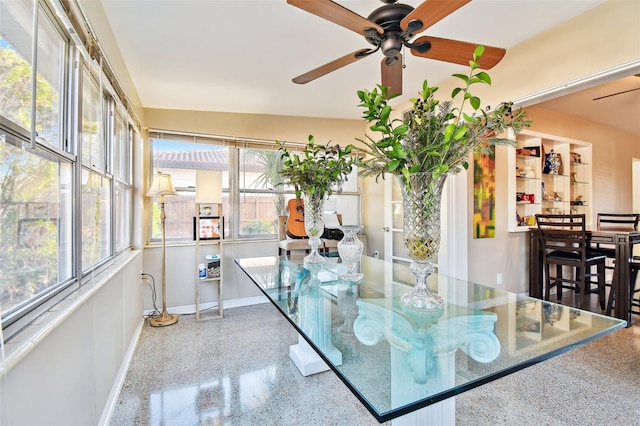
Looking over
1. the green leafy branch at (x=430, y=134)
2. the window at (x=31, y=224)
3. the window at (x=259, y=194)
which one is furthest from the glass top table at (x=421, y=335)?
the window at (x=259, y=194)

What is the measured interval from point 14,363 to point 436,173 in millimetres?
1408

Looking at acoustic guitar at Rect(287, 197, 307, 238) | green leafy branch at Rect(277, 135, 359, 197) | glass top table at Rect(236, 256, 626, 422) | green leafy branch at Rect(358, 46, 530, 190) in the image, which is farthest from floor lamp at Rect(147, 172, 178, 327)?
green leafy branch at Rect(358, 46, 530, 190)

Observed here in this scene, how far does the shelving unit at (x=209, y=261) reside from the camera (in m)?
3.38

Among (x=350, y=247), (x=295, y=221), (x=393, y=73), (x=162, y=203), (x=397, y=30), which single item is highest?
(x=397, y=30)

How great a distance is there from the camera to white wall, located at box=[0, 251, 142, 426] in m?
0.83

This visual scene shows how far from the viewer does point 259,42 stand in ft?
A: 7.57

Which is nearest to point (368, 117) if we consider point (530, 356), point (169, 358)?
point (530, 356)

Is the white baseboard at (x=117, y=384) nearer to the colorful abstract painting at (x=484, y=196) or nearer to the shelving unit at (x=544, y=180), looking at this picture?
the colorful abstract painting at (x=484, y=196)

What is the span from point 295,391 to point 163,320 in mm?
1948

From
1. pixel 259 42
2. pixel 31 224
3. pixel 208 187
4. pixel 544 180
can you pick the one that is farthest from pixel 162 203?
pixel 544 180

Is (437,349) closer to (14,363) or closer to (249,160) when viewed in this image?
(14,363)

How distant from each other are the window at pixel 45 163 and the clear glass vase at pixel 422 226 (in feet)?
4.44

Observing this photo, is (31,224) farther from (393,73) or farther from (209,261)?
(209,261)

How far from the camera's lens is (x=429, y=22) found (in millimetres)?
1435
